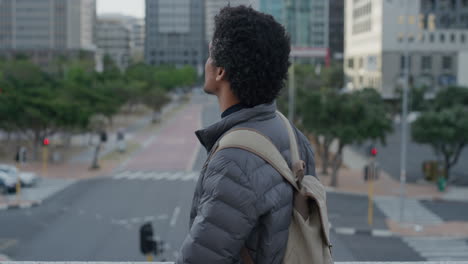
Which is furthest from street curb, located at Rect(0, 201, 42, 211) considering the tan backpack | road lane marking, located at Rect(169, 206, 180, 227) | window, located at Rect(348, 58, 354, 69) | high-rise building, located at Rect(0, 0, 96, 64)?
high-rise building, located at Rect(0, 0, 96, 64)

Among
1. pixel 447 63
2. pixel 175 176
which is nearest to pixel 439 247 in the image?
pixel 175 176

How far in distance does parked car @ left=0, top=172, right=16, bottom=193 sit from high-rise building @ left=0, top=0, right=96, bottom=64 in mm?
98027

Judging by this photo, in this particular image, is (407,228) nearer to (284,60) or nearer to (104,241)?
(104,241)

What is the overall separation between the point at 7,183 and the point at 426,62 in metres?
41.1

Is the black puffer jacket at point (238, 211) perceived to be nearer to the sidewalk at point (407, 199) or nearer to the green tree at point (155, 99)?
the sidewalk at point (407, 199)

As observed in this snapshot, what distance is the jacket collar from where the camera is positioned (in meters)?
2.46

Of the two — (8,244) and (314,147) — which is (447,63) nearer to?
(314,147)

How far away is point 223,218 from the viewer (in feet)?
7.25

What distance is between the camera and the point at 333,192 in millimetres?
27750

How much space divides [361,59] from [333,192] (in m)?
37.8

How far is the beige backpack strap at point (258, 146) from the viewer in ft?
7.59

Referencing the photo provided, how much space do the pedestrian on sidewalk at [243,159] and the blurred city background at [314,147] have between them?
38.4 inches

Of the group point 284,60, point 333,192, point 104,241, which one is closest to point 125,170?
point 333,192

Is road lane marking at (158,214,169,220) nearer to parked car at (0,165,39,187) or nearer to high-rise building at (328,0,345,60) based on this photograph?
parked car at (0,165,39,187)
